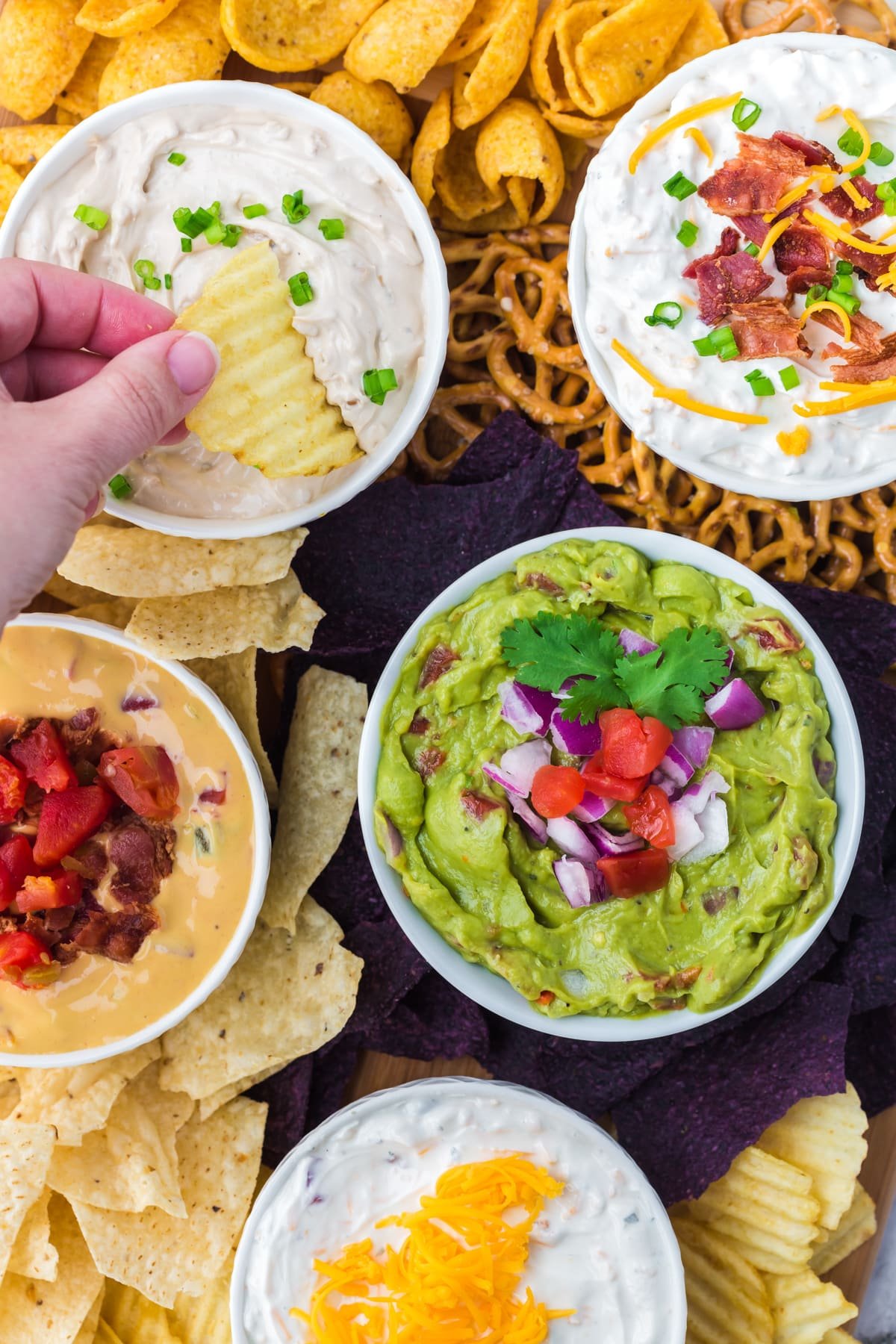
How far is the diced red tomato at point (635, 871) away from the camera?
2248 millimetres

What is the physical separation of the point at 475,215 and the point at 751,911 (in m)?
1.69

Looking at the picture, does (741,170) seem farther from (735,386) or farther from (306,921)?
(306,921)

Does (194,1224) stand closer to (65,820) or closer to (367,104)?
(65,820)

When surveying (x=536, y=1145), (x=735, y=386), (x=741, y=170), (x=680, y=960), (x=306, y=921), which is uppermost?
(x=741, y=170)

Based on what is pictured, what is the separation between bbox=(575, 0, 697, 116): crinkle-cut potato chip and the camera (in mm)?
2545

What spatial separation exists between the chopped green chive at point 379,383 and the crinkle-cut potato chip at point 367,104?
2.02ft

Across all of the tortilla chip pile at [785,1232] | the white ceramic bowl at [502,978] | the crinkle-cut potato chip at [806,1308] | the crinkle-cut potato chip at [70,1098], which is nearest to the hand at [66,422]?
the white ceramic bowl at [502,978]

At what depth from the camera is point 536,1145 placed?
8.20ft

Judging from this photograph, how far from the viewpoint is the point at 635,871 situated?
2.25 m

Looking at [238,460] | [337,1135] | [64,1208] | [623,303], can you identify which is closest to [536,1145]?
[337,1135]

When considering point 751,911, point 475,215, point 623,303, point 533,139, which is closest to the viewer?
point 751,911

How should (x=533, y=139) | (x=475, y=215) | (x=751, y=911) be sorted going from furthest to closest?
(x=475, y=215)
(x=533, y=139)
(x=751, y=911)

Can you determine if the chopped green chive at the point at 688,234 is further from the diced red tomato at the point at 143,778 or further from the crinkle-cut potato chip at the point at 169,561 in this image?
the diced red tomato at the point at 143,778

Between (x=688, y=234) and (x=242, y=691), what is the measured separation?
137 cm
